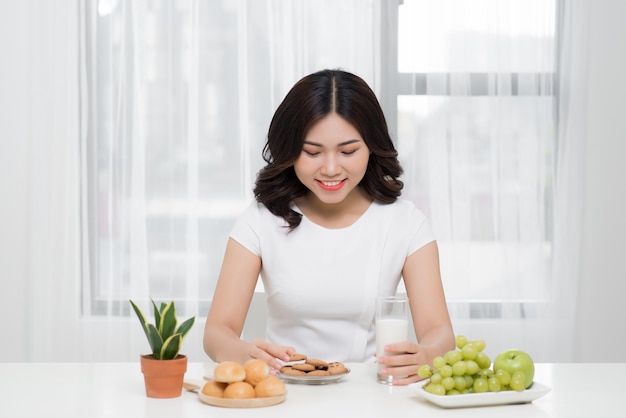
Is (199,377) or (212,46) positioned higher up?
(212,46)

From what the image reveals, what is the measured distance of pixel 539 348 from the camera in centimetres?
387

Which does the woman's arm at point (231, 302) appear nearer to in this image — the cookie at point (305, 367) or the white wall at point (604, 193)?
the cookie at point (305, 367)

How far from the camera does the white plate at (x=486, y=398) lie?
157 centimetres

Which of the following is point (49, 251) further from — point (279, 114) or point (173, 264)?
point (279, 114)

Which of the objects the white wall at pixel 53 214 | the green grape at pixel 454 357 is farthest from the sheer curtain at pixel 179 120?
the green grape at pixel 454 357

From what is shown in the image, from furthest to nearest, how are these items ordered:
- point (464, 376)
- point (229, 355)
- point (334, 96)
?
point (334, 96), point (229, 355), point (464, 376)

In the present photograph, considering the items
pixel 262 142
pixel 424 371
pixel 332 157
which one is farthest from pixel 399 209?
pixel 262 142

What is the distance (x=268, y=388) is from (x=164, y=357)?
8.2 inches

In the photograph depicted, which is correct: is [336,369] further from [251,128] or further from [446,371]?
[251,128]

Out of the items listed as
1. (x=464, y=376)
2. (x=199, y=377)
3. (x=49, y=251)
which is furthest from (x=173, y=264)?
(x=464, y=376)

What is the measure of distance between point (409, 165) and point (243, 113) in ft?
2.52

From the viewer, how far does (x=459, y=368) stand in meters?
1.59

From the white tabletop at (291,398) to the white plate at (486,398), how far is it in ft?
0.04

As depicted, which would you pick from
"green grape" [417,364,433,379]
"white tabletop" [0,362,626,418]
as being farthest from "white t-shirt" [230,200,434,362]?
"green grape" [417,364,433,379]
